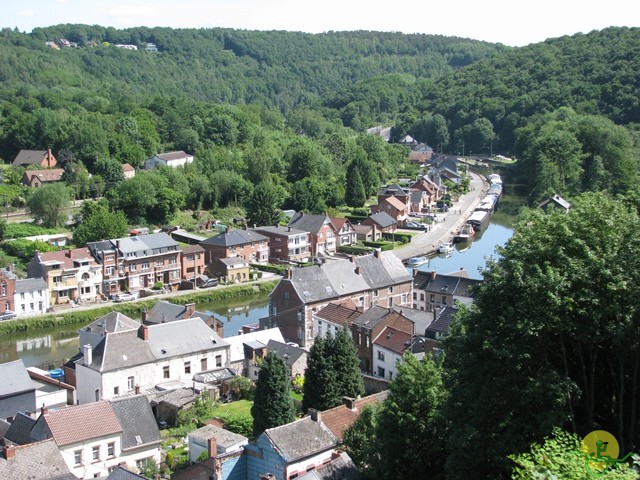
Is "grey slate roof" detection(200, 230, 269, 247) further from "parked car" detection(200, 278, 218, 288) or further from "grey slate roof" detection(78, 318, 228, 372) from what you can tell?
"grey slate roof" detection(78, 318, 228, 372)

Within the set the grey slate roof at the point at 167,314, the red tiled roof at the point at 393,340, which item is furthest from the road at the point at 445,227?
the red tiled roof at the point at 393,340

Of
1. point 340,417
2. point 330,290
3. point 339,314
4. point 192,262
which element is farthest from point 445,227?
point 340,417

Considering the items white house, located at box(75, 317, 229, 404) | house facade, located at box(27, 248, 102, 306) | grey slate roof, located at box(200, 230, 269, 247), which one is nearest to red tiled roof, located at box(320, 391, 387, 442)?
white house, located at box(75, 317, 229, 404)

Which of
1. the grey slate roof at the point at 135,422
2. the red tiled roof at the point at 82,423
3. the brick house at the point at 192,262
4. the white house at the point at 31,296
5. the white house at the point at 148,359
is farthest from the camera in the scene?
the brick house at the point at 192,262

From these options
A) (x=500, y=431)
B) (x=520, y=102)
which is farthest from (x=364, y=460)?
(x=520, y=102)

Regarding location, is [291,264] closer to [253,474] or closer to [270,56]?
[253,474]

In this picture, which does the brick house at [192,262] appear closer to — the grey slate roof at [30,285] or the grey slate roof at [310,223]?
the grey slate roof at [310,223]
